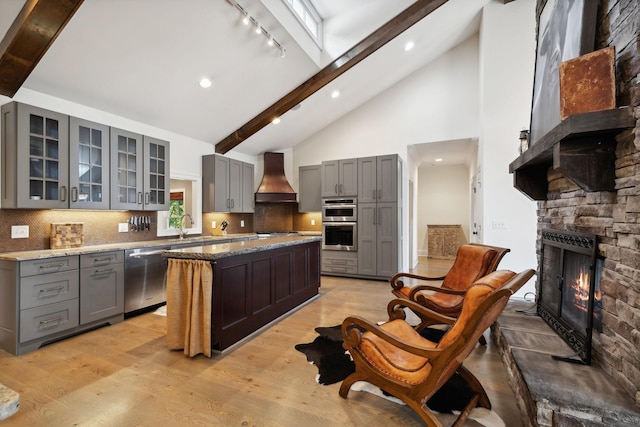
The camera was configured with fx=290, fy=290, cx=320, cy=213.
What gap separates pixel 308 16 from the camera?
444 cm

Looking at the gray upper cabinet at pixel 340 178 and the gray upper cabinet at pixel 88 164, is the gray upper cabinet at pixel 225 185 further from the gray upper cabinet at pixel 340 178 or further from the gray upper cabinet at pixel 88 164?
the gray upper cabinet at pixel 88 164

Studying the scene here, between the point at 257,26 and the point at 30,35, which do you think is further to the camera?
the point at 257,26

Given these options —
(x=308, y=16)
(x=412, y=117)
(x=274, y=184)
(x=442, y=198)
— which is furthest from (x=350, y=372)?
(x=442, y=198)

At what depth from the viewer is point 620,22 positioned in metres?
1.62

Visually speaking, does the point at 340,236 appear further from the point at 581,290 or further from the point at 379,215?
the point at 581,290

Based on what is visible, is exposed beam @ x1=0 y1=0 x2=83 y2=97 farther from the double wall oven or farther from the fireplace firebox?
the double wall oven

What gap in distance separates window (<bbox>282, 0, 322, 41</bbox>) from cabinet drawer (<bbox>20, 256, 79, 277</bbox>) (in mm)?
4039

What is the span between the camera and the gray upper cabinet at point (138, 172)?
3854mm

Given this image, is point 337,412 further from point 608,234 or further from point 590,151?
point 590,151

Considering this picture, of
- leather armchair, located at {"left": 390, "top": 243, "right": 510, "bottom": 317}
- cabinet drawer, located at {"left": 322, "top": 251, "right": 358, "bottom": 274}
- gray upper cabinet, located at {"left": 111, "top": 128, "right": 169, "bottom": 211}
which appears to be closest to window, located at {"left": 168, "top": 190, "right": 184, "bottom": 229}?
gray upper cabinet, located at {"left": 111, "top": 128, "right": 169, "bottom": 211}

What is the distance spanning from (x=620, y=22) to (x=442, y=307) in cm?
242

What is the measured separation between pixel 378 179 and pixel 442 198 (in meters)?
4.09

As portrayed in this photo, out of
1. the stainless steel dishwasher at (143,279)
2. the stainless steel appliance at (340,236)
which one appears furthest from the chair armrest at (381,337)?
the stainless steel appliance at (340,236)

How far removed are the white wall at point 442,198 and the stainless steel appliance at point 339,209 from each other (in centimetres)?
370
